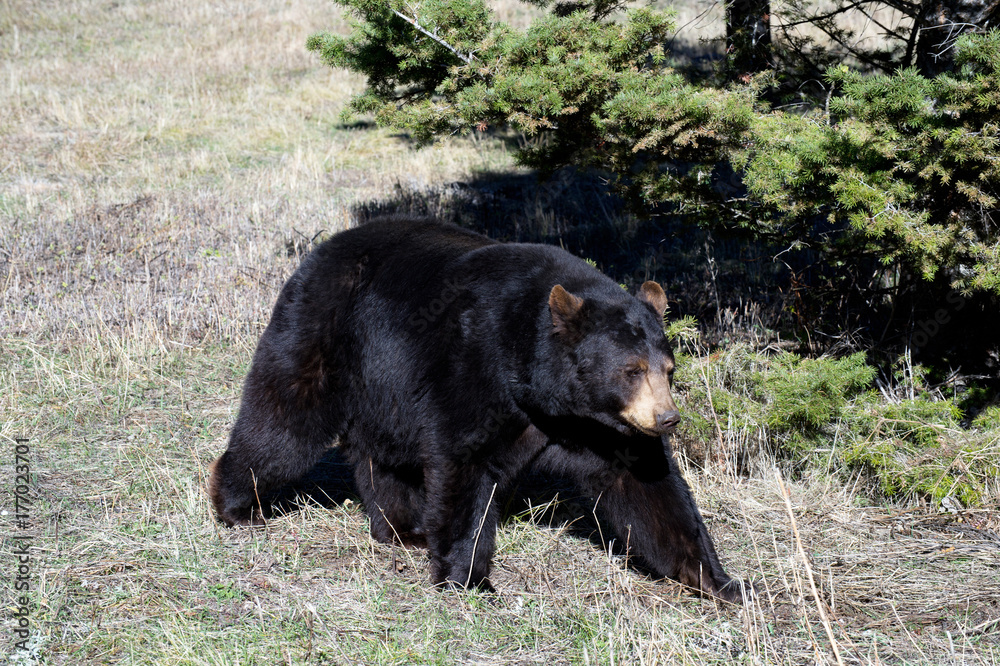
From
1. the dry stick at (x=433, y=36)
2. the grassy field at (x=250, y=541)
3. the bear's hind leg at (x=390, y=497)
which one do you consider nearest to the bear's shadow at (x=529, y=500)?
the grassy field at (x=250, y=541)

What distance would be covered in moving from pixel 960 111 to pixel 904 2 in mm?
2001

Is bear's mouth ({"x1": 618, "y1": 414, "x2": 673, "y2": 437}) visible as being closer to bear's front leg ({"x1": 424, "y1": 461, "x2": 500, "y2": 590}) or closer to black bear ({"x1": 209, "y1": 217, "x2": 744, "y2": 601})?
black bear ({"x1": 209, "y1": 217, "x2": 744, "y2": 601})

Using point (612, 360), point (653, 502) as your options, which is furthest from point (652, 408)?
point (653, 502)

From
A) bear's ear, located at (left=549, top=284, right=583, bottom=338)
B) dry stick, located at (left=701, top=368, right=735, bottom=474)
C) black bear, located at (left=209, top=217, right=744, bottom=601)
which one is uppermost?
bear's ear, located at (left=549, top=284, right=583, bottom=338)

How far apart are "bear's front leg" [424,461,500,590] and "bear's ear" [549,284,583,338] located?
738 mm

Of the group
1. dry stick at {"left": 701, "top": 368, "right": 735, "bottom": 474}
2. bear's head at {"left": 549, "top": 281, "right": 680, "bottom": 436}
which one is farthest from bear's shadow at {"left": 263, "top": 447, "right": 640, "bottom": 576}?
bear's head at {"left": 549, "top": 281, "right": 680, "bottom": 436}

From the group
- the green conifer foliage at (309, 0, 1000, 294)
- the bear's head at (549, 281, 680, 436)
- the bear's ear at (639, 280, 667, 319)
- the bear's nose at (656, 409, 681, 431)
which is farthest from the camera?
the green conifer foliage at (309, 0, 1000, 294)

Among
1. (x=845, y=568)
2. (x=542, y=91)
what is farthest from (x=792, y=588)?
(x=542, y=91)

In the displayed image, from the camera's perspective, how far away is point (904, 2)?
217 inches

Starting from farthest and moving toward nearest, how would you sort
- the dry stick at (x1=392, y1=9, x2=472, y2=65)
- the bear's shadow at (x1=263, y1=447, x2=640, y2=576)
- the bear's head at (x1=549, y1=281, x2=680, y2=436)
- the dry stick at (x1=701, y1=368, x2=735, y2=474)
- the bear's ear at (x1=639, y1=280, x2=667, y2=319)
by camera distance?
the dry stick at (x1=392, y1=9, x2=472, y2=65) → the dry stick at (x1=701, y1=368, x2=735, y2=474) → the bear's shadow at (x1=263, y1=447, x2=640, y2=576) → the bear's ear at (x1=639, y1=280, x2=667, y2=319) → the bear's head at (x1=549, y1=281, x2=680, y2=436)

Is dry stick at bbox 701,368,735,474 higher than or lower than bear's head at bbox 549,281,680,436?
lower

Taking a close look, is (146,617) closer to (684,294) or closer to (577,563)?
(577,563)

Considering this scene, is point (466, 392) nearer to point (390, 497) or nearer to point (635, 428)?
point (635, 428)

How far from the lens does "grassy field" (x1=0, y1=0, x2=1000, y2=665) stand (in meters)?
3.26
